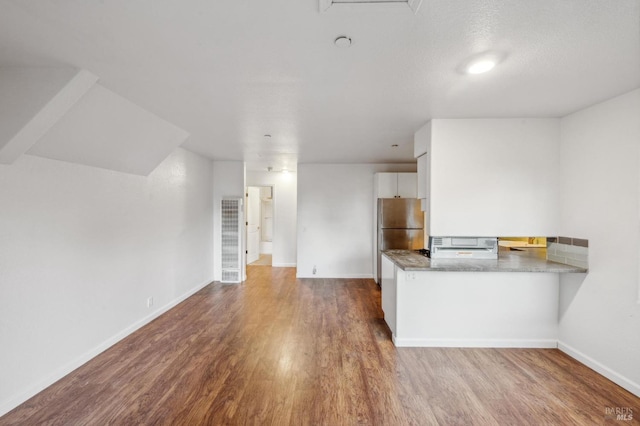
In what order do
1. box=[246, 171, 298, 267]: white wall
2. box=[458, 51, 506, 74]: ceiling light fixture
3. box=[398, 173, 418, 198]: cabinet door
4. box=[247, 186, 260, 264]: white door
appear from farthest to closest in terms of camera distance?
box=[247, 186, 260, 264]: white door → box=[246, 171, 298, 267]: white wall → box=[398, 173, 418, 198]: cabinet door → box=[458, 51, 506, 74]: ceiling light fixture

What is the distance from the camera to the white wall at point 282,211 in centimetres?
691

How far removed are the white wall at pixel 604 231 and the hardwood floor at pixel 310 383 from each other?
9.5 inches

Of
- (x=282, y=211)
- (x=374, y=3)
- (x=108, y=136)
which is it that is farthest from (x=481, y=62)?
(x=282, y=211)

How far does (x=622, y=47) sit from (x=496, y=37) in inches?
32.7

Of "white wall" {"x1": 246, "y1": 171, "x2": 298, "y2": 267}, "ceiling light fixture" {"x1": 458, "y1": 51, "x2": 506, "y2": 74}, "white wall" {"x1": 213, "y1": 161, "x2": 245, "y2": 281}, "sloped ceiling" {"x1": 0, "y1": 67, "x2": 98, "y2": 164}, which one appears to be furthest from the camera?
"white wall" {"x1": 246, "y1": 171, "x2": 298, "y2": 267}

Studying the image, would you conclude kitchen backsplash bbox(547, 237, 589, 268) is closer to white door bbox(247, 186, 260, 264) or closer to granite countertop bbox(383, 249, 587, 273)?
granite countertop bbox(383, 249, 587, 273)

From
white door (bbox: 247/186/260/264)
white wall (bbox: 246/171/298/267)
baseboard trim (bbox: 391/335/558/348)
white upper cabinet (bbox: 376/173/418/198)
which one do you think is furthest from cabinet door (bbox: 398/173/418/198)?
white door (bbox: 247/186/260/264)

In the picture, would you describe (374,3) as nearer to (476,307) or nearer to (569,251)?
(476,307)

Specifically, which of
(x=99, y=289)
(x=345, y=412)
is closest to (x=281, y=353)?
(x=345, y=412)

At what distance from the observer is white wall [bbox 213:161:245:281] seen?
5.40 m

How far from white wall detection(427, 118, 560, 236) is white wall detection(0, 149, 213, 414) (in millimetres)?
3565

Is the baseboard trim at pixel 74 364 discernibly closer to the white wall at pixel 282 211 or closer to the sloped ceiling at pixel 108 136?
the sloped ceiling at pixel 108 136

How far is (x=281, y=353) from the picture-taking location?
9.02 ft

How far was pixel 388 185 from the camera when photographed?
532 cm
